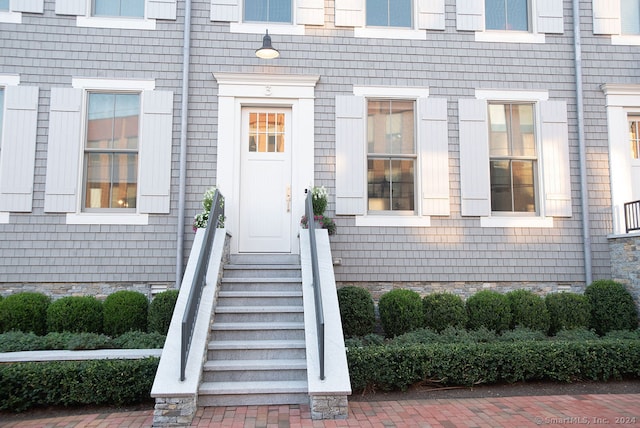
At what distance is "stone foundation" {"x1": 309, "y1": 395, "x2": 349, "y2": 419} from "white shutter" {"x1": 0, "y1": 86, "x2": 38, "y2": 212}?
5281mm

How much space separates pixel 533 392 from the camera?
545 centimetres

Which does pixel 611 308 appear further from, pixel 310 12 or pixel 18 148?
pixel 18 148

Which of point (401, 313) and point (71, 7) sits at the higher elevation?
point (71, 7)

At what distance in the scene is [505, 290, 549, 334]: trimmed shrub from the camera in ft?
23.2

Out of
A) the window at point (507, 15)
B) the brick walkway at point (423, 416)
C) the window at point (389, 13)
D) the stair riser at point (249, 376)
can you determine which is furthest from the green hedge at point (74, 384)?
the window at point (507, 15)

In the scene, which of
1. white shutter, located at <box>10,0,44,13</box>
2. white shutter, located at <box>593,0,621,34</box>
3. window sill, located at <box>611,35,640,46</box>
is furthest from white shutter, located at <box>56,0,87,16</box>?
window sill, located at <box>611,35,640,46</box>

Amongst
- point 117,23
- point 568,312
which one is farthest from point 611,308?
point 117,23

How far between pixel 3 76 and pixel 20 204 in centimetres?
194

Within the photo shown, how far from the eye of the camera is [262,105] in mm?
7676

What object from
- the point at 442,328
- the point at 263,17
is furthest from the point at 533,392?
the point at 263,17

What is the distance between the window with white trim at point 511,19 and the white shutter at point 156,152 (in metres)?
4.87

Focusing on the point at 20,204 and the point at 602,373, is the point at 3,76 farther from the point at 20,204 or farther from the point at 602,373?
the point at 602,373

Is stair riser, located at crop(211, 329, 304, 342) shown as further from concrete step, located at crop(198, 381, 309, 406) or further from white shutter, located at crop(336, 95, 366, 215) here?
white shutter, located at crop(336, 95, 366, 215)

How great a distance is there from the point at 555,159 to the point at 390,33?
333cm
